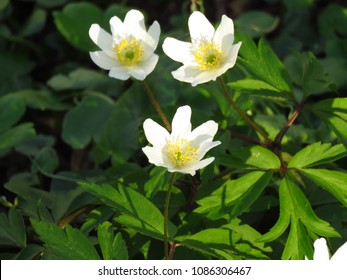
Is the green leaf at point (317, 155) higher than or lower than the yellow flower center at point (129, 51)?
lower

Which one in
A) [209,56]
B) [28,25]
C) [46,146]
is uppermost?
[209,56]

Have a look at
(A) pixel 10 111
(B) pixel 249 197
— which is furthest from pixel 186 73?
(A) pixel 10 111

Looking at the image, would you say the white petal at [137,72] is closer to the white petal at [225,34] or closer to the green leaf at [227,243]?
the white petal at [225,34]

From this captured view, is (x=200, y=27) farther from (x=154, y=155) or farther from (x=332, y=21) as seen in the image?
(x=332, y=21)

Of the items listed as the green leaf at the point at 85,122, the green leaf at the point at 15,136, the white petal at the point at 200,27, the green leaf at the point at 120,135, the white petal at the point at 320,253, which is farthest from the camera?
the green leaf at the point at 85,122

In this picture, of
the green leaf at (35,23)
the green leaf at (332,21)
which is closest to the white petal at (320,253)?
the green leaf at (332,21)

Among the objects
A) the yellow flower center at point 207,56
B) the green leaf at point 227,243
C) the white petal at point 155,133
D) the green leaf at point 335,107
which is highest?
the yellow flower center at point 207,56
